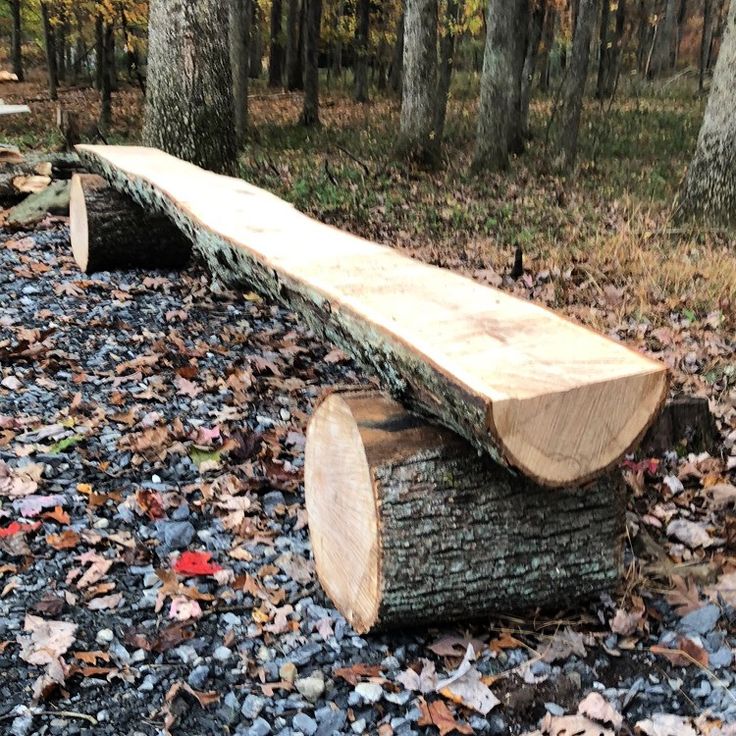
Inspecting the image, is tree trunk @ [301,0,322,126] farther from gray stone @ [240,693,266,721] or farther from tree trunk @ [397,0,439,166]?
gray stone @ [240,693,266,721]

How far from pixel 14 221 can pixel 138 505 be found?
5.23 meters

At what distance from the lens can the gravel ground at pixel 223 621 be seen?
2359mm

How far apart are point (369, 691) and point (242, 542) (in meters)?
0.93

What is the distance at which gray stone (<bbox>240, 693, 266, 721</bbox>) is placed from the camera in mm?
2357

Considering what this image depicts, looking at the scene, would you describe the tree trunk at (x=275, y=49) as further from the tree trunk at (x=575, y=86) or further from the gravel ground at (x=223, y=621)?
the gravel ground at (x=223, y=621)

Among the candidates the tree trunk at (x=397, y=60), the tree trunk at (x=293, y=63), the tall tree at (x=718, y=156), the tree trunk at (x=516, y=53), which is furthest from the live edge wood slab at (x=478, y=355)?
the tree trunk at (x=293, y=63)

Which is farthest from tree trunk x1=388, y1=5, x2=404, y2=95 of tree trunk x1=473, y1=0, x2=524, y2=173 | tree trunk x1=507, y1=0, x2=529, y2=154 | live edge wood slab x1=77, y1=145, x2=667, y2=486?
live edge wood slab x1=77, y1=145, x2=667, y2=486

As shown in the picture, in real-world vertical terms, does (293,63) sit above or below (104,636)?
above

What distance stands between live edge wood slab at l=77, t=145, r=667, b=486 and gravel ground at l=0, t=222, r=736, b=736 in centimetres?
77

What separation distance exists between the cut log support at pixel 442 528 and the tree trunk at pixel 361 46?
18.5m

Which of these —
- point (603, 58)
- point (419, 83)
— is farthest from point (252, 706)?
point (603, 58)

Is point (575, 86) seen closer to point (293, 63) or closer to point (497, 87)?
point (497, 87)

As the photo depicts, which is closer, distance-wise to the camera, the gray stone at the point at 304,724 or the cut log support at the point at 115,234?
the gray stone at the point at 304,724

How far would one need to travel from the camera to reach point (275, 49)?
2325 cm
